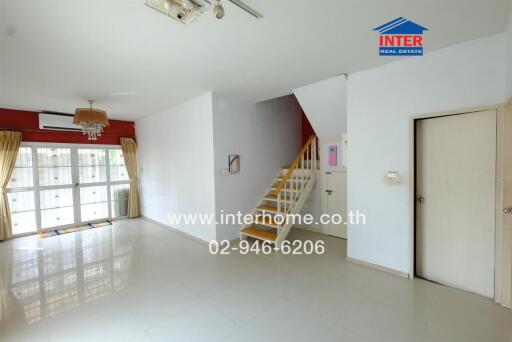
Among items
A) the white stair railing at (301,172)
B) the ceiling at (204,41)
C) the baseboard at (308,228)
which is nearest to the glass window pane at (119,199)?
the ceiling at (204,41)

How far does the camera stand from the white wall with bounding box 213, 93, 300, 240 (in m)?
4.11

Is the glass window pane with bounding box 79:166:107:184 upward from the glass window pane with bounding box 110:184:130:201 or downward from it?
upward

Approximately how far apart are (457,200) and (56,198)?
725cm

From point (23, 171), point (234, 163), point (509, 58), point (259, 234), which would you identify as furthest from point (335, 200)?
point (23, 171)

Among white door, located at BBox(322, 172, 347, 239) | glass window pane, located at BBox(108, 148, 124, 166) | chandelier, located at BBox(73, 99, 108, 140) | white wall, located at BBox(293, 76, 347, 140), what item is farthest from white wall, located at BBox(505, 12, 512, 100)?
glass window pane, located at BBox(108, 148, 124, 166)

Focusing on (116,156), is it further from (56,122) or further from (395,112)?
(395,112)

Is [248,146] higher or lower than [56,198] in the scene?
higher

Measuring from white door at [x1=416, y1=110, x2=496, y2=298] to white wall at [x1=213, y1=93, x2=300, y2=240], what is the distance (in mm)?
2708

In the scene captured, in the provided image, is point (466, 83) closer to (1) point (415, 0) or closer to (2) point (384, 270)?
(1) point (415, 0)

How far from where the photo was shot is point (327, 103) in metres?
3.69

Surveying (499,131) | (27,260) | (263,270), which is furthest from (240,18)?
(27,260)

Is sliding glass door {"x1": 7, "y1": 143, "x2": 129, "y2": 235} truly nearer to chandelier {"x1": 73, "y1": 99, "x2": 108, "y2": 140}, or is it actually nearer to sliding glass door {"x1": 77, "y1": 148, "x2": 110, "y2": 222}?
sliding glass door {"x1": 77, "y1": 148, "x2": 110, "y2": 222}

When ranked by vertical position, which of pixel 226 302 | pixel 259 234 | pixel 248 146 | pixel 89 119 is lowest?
pixel 226 302

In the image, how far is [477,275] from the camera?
2484 millimetres
